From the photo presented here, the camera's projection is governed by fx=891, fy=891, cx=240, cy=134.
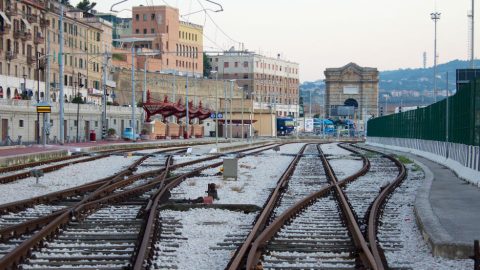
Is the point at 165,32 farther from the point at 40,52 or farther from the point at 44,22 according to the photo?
the point at 44,22

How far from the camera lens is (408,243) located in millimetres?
13531

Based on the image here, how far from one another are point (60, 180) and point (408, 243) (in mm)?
16645

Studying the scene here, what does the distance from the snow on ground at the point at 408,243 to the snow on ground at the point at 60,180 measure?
8.88 metres

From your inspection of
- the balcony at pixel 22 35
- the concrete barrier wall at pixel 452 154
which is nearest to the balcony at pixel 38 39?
the balcony at pixel 22 35

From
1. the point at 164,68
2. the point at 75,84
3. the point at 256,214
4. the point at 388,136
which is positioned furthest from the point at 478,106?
the point at 164,68

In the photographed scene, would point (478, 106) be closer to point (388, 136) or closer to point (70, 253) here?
point (70, 253)

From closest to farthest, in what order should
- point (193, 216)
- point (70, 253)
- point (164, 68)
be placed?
point (70, 253), point (193, 216), point (164, 68)

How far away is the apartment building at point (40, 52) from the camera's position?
96.0 meters

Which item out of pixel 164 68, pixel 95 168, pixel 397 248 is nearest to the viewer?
pixel 397 248

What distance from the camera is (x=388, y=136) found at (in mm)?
81250

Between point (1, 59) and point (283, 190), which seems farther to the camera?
point (1, 59)

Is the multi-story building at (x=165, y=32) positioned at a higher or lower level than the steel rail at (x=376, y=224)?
higher

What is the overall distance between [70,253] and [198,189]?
1212 cm

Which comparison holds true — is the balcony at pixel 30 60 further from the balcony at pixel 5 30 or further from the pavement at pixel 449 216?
the pavement at pixel 449 216
